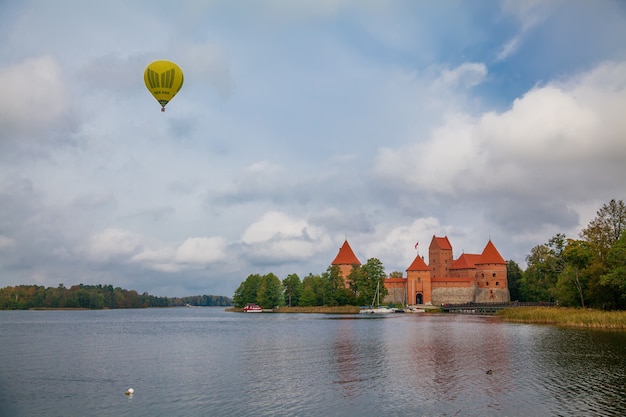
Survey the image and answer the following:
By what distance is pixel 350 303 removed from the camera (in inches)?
3536

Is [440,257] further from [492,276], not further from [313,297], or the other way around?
[313,297]

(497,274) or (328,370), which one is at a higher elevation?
(497,274)

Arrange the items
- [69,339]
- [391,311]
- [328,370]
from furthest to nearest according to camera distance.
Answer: [391,311] < [69,339] < [328,370]

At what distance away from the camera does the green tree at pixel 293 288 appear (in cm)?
10181

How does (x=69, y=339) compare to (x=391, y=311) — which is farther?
(x=391, y=311)

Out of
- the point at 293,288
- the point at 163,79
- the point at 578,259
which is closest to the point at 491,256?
the point at 293,288

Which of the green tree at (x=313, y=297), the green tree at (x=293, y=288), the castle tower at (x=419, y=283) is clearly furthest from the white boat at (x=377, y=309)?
the green tree at (x=293, y=288)

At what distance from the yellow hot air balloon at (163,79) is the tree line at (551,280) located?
118ft

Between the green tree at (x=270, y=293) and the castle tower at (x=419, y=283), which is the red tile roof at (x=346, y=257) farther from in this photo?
the green tree at (x=270, y=293)

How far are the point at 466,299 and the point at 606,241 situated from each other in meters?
52.0

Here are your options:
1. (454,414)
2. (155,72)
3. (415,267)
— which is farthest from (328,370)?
(415,267)

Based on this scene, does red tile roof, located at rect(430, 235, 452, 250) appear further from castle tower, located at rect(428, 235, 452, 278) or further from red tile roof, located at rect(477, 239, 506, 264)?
red tile roof, located at rect(477, 239, 506, 264)

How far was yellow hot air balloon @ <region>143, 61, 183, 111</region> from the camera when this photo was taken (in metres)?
29.0

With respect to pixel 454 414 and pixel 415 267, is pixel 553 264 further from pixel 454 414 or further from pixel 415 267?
pixel 454 414
